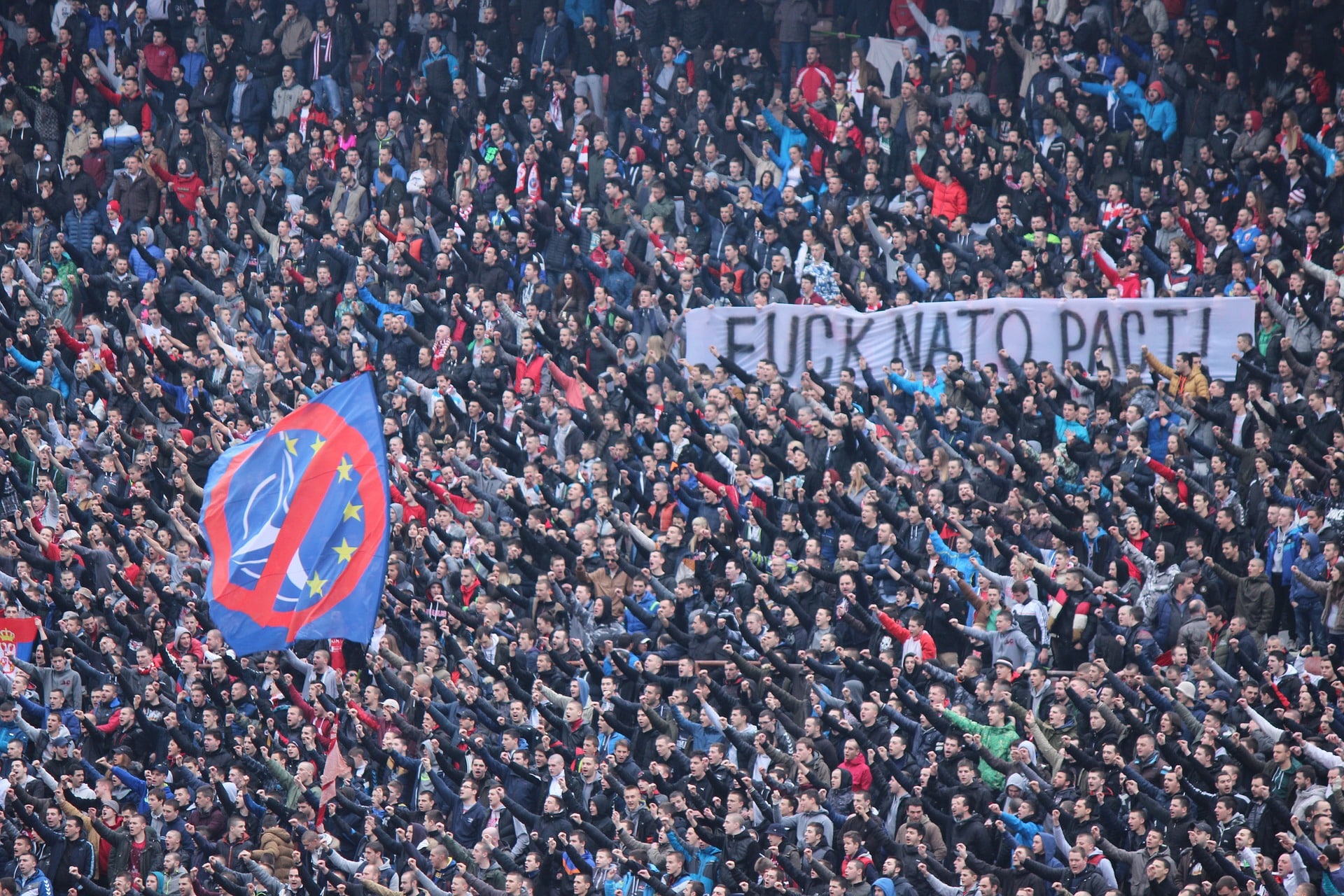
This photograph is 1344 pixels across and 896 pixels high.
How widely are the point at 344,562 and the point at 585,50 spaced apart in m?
12.3

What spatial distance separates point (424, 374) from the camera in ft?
81.6

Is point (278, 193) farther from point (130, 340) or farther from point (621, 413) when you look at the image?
point (621, 413)

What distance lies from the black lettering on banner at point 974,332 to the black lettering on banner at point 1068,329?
733 millimetres

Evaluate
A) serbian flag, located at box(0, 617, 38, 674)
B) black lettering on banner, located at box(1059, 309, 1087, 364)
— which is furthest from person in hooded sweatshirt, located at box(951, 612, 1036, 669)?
serbian flag, located at box(0, 617, 38, 674)

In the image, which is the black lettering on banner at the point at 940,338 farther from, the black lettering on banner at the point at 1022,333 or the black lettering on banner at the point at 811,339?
the black lettering on banner at the point at 811,339

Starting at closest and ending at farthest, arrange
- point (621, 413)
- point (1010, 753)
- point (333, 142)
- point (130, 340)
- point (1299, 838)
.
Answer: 1. point (1299, 838)
2. point (1010, 753)
3. point (621, 413)
4. point (130, 340)
5. point (333, 142)

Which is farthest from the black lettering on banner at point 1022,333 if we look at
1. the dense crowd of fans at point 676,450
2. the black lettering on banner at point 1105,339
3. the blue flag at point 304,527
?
the blue flag at point 304,527

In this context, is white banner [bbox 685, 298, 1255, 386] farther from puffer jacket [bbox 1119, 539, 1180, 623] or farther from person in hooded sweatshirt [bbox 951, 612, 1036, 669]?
person in hooded sweatshirt [bbox 951, 612, 1036, 669]

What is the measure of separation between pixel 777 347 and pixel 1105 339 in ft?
10.2

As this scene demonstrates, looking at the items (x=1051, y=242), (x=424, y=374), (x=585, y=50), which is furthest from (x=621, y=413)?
(x=585, y=50)

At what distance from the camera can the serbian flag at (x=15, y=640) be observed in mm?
21016

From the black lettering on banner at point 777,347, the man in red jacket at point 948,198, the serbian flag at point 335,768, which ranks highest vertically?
the man in red jacket at point 948,198

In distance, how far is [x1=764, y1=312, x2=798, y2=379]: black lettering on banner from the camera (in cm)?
2398

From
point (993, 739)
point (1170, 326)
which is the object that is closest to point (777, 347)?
point (1170, 326)
